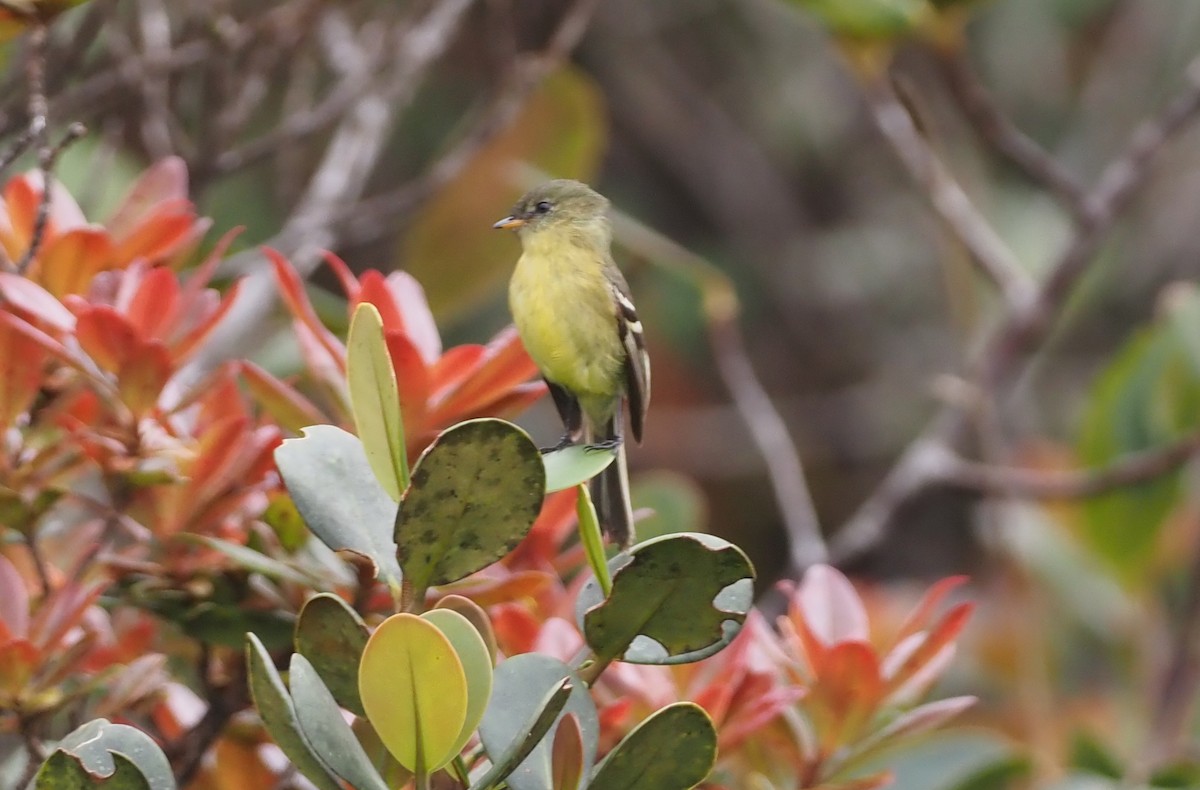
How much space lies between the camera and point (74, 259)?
1138 millimetres

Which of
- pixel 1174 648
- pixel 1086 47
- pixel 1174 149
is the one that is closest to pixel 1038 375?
pixel 1174 149

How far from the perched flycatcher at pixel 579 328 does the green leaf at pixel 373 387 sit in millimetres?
928

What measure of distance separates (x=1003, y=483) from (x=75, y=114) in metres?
1.54

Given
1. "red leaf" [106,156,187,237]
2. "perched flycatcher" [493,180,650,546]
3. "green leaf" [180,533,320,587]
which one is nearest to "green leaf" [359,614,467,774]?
"green leaf" [180,533,320,587]

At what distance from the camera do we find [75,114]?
179 cm

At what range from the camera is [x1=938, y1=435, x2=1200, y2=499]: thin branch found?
7.20ft

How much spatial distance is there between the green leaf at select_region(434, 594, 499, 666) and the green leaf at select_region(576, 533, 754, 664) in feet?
0.24

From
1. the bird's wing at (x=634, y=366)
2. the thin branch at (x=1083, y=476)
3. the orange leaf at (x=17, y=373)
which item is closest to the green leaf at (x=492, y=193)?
the bird's wing at (x=634, y=366)

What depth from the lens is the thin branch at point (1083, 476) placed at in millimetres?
2195

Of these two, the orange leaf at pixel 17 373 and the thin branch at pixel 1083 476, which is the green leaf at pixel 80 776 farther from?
the thin branch at pixel 1083 476

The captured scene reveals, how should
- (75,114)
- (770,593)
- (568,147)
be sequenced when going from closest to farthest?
(75,114) → (568,147) → (770,593)

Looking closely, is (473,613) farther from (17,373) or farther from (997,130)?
(997,130)

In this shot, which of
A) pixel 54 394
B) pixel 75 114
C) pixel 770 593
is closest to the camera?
pixel 54 394

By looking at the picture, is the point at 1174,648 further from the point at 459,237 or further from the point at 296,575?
the point at 296,575
